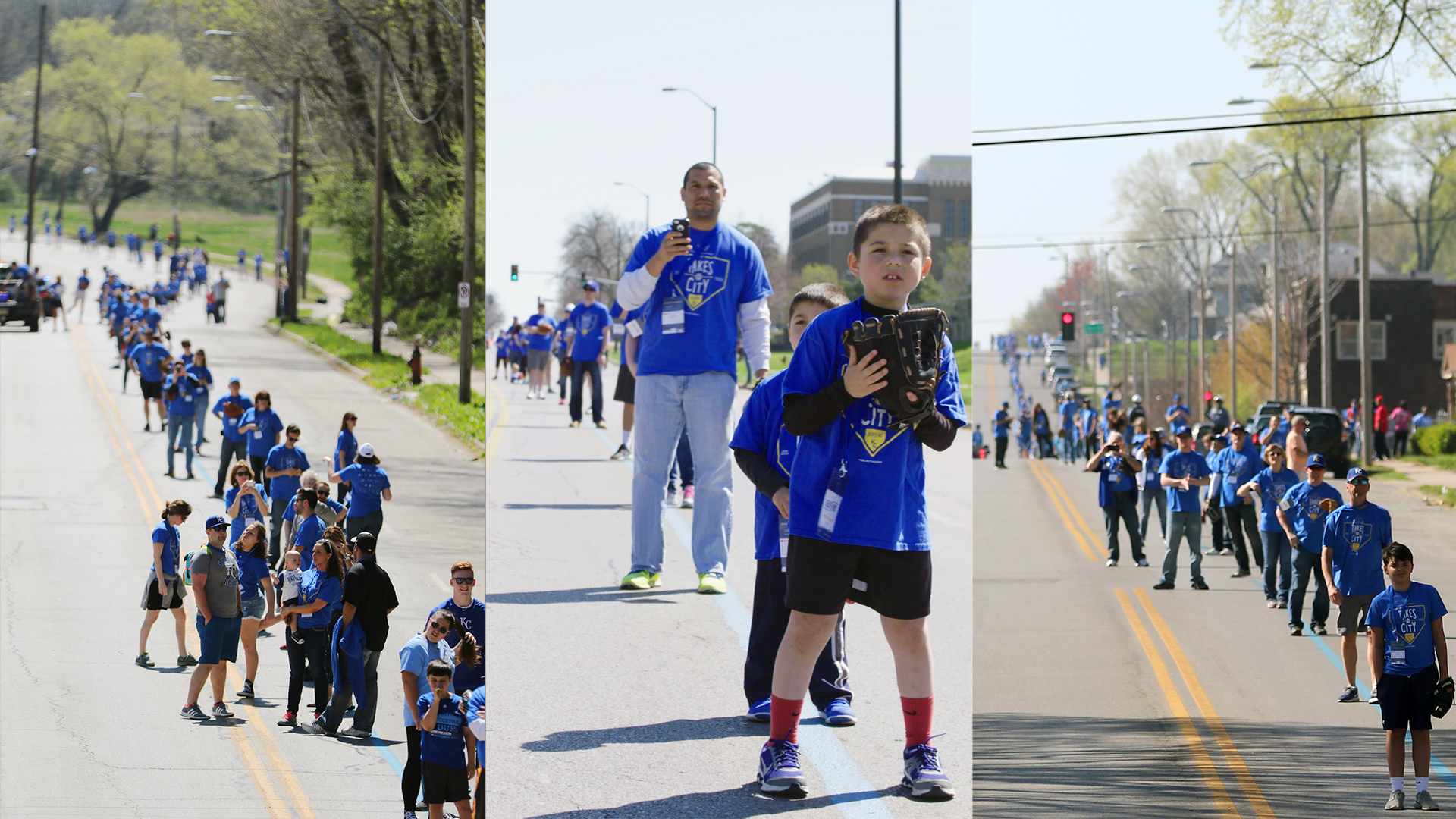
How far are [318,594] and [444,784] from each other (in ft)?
3.71

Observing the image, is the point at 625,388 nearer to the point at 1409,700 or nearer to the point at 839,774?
the point at 1409,700

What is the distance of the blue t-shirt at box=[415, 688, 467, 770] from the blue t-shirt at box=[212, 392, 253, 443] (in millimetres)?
2269

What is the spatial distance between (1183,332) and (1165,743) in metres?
8.33

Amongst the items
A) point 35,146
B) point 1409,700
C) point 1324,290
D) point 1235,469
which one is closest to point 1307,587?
point 1409,700

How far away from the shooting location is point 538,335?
1634 cm

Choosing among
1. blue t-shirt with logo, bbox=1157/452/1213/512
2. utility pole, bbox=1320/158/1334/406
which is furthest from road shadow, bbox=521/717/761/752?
blue t-shirt with logo, bbox=1157/452/1213/512

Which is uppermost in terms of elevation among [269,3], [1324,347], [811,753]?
[269,3]

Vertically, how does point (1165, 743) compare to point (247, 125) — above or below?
below

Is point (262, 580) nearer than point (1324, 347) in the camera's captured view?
Yes

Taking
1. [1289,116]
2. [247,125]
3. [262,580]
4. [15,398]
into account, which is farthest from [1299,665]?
[15,398]

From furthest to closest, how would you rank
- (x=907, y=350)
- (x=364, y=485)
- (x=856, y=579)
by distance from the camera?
1. (x=364, y=485)
2. (x=856, y=579)
3. (x=907, y=350)

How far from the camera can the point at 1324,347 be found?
8.80 metres

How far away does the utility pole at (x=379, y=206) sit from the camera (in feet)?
22.5

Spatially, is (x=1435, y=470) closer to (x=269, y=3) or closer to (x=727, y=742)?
(x=727, y=742)
